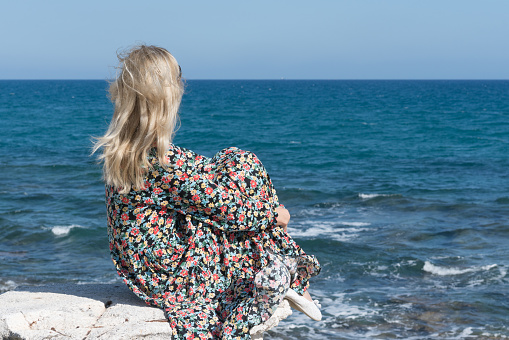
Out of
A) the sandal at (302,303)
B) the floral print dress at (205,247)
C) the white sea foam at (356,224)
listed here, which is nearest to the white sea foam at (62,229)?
the white sea foam at (356,224)

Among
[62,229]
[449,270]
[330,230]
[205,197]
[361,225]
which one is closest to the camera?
[205,197]

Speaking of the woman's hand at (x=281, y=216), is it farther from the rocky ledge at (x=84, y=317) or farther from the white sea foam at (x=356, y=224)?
the white sea foam at (x=356, y=224)

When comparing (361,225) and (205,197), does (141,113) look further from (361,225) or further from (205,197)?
(361,225)

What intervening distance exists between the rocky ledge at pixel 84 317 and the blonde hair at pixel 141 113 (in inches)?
32.0

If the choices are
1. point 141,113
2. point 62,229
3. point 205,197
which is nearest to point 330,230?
point 62,229

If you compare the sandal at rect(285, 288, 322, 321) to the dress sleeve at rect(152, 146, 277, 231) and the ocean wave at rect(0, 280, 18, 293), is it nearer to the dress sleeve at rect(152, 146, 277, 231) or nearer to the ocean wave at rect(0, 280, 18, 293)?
the dress sleeve at rect(152, 146, 277, 231)

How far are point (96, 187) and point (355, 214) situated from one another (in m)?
6.99

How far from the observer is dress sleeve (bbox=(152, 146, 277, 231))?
3.27m

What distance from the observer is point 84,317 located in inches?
142

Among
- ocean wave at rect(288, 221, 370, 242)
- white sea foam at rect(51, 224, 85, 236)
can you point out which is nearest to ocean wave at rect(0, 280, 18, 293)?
white sea foam at rect(51, 224, 85, 236)

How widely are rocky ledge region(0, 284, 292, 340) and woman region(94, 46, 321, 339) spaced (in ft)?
0.40

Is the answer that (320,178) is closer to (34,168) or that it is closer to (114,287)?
(34,168)

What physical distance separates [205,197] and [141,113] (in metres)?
0.57

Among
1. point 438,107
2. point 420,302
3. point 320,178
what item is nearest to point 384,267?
point 420,302
